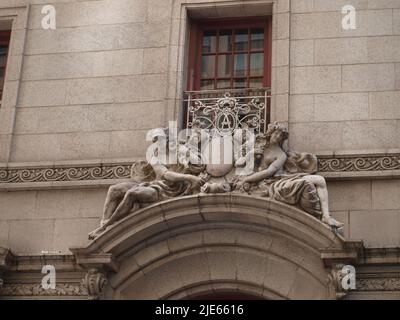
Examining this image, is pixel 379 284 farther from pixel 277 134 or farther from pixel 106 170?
pixel 106 170

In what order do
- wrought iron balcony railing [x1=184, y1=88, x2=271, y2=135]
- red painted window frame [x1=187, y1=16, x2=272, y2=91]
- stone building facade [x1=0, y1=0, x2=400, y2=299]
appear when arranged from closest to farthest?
stone building facade [x1=0, y1=0, x2=400, y2=299], wrought iron balcony railing [x1=184, y1=88, x2=271, y2=135], red painted window frame [x1=187, y1=16, x2=272, y2=91]

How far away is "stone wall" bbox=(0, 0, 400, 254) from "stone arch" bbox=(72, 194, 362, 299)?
0.86m

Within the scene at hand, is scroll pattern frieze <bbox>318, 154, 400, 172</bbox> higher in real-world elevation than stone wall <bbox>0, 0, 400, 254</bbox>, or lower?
lower

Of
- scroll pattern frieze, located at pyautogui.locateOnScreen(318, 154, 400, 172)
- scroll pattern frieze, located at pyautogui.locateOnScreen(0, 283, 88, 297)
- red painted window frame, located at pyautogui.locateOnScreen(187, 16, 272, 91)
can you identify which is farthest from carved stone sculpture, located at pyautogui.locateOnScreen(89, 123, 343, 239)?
red painted window frame, located at pyautogui.locateOnScreen(187, 16, 272, 91)

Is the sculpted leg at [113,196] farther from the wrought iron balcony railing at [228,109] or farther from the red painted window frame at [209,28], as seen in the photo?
the red painted window frame at [209,28]

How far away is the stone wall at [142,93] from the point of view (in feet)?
56.7

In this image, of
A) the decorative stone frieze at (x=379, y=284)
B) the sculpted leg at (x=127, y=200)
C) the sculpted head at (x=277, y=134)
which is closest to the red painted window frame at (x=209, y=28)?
the sculpted head at (x=277, y=134)

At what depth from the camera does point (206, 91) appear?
18.3 meters

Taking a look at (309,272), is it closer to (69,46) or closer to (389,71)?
(389,71)

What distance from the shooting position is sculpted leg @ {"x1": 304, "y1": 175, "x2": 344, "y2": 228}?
1608 centimetres

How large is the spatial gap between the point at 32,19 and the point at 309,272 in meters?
6.93

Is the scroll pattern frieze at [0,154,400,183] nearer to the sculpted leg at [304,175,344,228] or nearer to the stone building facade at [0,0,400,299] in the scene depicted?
the stone building facade at [0,0,400,299]

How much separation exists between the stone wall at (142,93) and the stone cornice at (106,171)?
99 mm

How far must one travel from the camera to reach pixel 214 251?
669 inches
